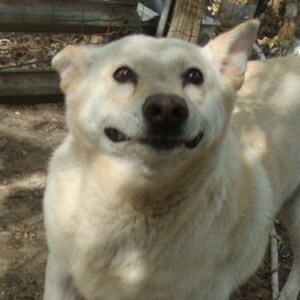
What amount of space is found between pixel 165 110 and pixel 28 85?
3.12 m

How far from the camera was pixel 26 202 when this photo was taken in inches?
158

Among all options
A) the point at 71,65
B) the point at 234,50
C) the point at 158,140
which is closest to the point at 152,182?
the point at 158,140

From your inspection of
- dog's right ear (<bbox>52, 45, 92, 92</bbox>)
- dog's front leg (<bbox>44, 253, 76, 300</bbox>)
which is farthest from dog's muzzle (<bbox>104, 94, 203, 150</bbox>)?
dog's front leg (<bbox>44, 253, 76, 300</bbox>)

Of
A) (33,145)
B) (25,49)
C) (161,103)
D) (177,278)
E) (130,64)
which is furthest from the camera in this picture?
(25,49)

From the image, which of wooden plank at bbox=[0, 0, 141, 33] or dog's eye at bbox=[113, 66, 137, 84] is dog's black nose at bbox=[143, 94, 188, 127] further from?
wooden plank at bbox=[0, 0, 141, 33]

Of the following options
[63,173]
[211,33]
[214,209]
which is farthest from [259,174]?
[211,33]

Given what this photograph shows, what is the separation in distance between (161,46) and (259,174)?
0.92m

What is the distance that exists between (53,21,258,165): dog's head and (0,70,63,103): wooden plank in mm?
2390

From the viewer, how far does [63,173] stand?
276cm

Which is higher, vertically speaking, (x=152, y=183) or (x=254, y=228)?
(x=152, y=183)

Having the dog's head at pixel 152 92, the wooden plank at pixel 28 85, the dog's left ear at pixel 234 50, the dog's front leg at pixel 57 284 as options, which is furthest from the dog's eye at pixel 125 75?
the wooden plank at pixel 28 85

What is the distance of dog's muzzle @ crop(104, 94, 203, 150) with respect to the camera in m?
2.17

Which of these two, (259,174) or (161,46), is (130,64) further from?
(259,174)

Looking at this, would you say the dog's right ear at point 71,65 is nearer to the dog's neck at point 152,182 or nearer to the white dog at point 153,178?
the white dog at point 153,178
